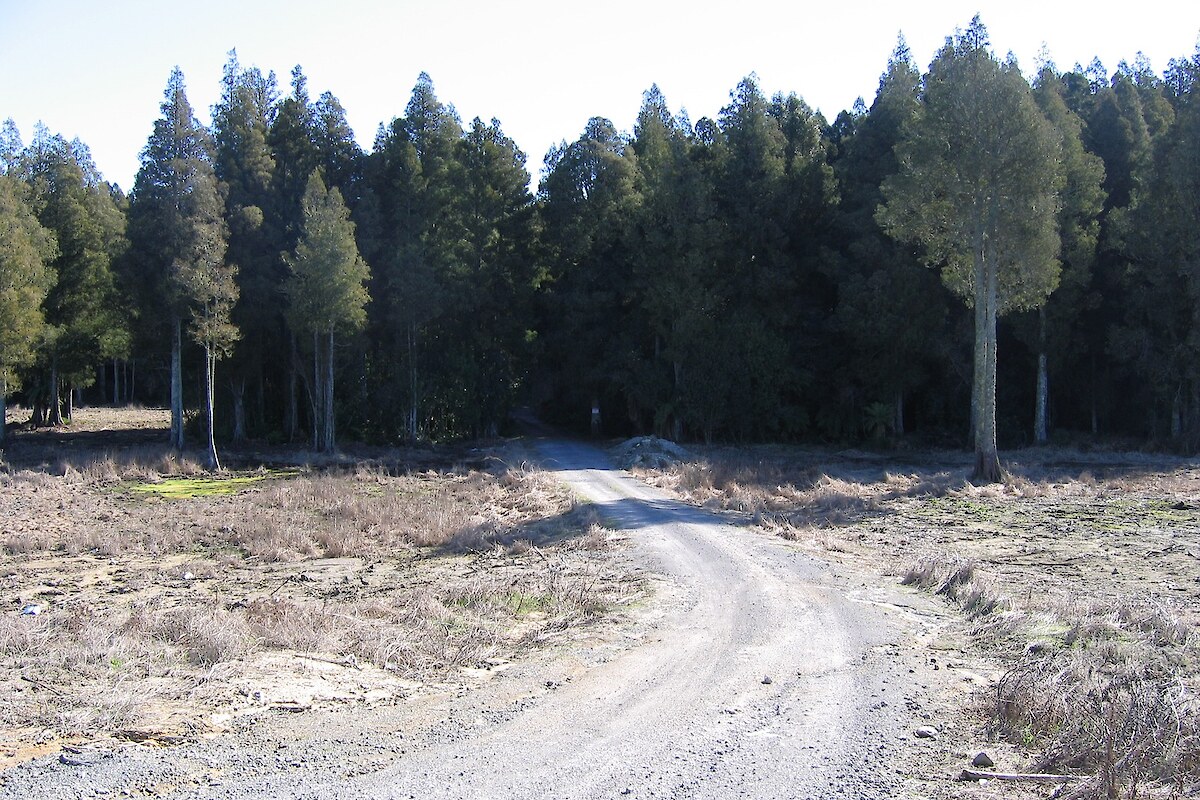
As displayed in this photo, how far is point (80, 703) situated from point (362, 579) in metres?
6.30

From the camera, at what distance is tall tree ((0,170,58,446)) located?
3344 centimetres

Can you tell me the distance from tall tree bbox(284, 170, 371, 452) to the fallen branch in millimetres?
29178

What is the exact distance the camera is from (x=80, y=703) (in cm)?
670

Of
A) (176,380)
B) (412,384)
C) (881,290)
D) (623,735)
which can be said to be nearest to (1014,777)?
(623,735)

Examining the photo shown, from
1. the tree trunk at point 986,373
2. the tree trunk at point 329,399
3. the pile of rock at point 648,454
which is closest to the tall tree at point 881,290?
the tree trunk at point 986,373

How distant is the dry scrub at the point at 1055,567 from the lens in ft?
19.0

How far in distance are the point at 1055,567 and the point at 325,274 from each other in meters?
25.4

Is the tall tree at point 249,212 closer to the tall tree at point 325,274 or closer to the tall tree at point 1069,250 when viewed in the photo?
the tall tree at point 325,274

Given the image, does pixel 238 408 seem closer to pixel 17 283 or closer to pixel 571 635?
pixel 17 283

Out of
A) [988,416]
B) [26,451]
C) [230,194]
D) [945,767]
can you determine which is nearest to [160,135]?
[230,194]

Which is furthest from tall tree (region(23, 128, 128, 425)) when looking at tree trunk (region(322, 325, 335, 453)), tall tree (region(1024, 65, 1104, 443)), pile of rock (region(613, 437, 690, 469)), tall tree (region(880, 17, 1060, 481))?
tall tree (region(1024, 65, 1104, 443))

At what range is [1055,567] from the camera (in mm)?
12992

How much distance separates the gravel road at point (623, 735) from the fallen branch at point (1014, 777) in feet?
0.94

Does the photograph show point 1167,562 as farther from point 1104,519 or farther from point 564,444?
point 564,444
